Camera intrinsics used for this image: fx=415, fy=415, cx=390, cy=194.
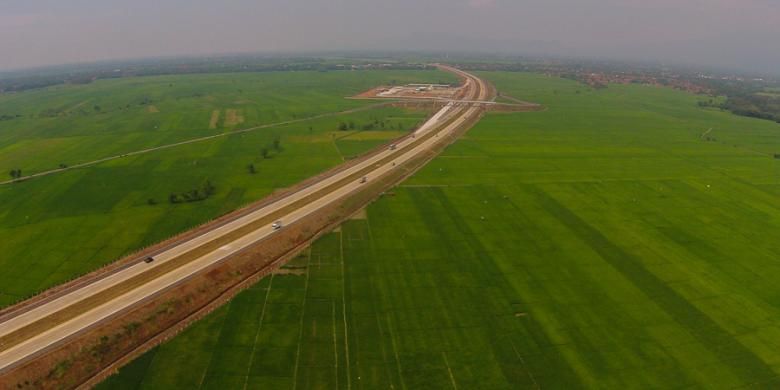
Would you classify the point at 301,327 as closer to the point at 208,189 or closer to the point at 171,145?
the point at 208,189

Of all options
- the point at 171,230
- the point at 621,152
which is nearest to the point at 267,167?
the point at 171,230

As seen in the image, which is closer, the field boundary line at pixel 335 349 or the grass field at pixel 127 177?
the field boundary line at pixel 335 349

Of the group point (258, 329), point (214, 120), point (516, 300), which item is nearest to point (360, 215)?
point (258, 329)

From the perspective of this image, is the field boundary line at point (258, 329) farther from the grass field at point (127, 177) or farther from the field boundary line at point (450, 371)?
the grass field at point (127, 177)

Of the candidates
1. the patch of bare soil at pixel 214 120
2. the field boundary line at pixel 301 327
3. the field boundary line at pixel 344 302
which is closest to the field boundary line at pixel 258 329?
the field boundary line at pixel 301 327

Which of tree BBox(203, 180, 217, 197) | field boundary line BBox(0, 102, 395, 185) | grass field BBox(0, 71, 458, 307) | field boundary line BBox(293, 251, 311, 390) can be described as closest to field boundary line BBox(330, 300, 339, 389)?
field boundary line BBox(293, 251, 311, 390)

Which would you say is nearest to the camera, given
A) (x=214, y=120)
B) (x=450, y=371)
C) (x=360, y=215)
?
(x=450, y=371)

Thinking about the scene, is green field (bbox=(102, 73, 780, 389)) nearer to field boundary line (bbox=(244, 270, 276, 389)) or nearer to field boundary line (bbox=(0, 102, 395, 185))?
field boundary line (bbox=(244, 270, 276, 389))
